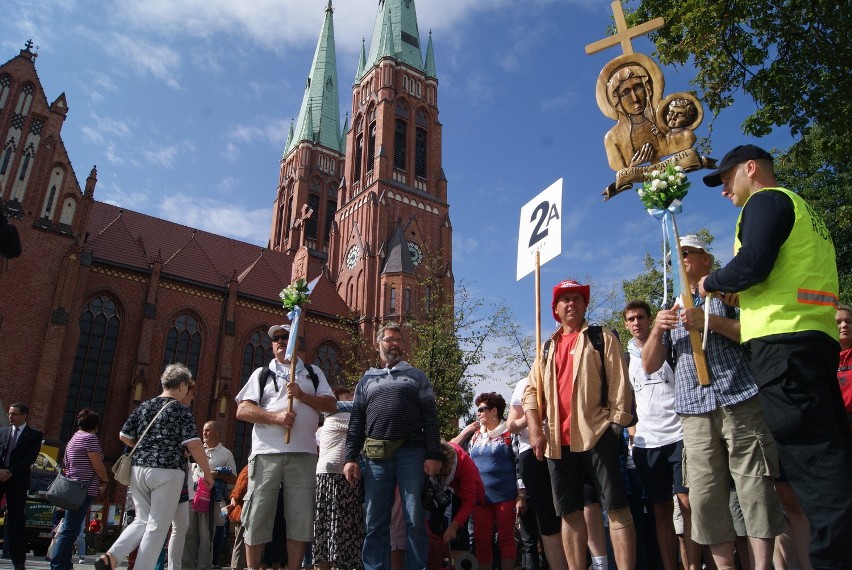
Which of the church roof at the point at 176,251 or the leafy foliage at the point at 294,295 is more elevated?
the church roof at the point at 176,251

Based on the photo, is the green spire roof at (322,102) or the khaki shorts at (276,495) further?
the green spire roof at (322,102)

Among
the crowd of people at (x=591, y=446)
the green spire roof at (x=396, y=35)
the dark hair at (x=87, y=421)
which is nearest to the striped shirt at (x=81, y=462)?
the crowd of people at (x=591, y=446)

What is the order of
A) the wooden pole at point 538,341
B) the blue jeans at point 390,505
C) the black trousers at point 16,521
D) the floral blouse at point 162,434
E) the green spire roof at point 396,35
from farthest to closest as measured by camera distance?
the green spire roof at point 396,35 < the black trousers at point 16,521 < the floral blouse at point 162,434 < the blue jeans at point 390,505 < the wooden pole at point 538,341

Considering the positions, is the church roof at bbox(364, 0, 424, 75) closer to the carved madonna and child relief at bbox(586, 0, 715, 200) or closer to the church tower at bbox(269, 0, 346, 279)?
the church tower at bbox(269, 0, 346, 279)

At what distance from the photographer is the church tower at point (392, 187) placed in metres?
36.7

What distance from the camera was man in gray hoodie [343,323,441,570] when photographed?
16.0 feet

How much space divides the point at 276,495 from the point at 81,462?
9.15 feet

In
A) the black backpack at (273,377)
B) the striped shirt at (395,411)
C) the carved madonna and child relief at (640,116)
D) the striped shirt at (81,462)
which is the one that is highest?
the carved madonna and child relief at (640,116)

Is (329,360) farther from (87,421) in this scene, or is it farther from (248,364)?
(87,421)

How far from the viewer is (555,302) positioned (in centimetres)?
459

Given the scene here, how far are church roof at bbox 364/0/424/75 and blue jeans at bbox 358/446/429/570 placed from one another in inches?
1657

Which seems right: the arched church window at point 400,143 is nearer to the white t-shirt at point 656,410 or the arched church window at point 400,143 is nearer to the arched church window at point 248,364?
the arched church window at point 248,364

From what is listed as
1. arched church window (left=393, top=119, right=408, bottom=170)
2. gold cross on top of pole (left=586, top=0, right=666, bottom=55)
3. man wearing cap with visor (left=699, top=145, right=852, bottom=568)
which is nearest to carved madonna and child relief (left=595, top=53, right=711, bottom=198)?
gold cross on top of pole (left=586, top=0, right=666, bottom=55)

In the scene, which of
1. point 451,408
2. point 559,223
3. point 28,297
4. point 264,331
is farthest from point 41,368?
point 559,223
